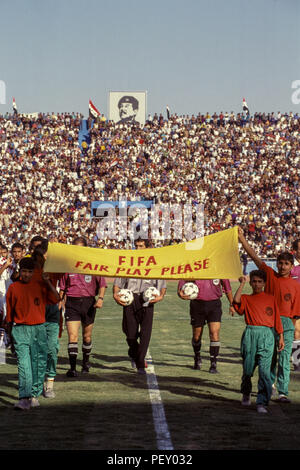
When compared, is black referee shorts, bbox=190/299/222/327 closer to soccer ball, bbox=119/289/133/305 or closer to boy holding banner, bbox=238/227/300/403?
soccer ball, bbox=119/289/133/305

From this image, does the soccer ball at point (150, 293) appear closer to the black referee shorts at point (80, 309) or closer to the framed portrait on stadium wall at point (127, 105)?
the black referee shorts at point (80, 309)

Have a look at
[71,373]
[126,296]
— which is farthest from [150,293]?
[71,373]

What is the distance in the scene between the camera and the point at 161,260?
10.4 metres

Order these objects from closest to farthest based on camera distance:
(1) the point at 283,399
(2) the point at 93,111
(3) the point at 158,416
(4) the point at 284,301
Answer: (3) the point at 158,416 → (1) the point at 283,399 → (4) the point at 284,301 → (2) the point at 93,111

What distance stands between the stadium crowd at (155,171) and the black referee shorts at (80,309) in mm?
28580

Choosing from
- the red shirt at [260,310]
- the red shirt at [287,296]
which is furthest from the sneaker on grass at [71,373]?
the red shirt at [260,310]

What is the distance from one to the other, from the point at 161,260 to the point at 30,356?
2158 millimetres

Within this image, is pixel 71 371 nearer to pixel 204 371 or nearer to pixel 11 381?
pixel 11 381

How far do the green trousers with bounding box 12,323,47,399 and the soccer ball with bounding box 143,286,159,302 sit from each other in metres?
2.90

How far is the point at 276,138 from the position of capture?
51.8 metres

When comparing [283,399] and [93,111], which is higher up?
[93,111]

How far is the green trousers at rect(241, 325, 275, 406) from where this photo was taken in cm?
920

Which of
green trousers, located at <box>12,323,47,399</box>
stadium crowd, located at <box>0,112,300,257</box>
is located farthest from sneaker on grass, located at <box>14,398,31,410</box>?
stadium crowd, located at <box>0,112,300,257</box>

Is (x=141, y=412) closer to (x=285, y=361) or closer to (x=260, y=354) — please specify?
(x=260, y=354)
